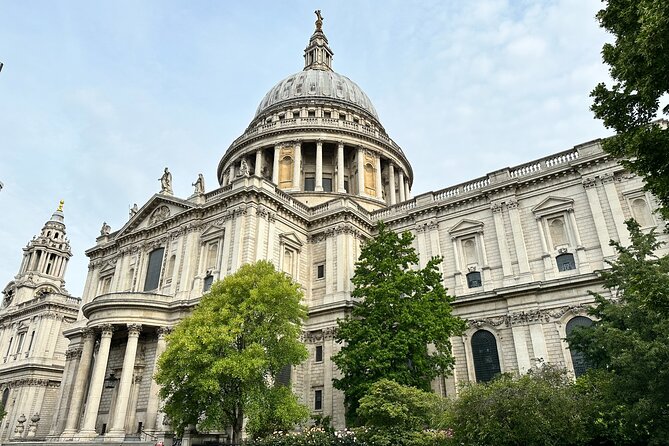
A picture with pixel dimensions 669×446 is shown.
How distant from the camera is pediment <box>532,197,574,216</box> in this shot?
99.5ft

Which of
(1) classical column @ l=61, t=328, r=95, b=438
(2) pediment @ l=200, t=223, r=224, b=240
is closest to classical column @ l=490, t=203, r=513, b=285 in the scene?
(2) pediment @ l=200, t=223, r=224, b=240

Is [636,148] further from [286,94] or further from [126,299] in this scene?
[286,94]

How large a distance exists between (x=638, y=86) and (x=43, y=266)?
79350 mm

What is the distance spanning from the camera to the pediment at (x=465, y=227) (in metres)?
33.2

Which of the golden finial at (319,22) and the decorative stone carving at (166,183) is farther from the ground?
the golden finial at (319,22)

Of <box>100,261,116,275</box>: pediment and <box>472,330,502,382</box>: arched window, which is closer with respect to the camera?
<box>472,330,502,382</box>: arched window

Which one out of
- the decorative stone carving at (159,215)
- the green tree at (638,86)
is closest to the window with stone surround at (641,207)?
the green tree at (638,86)

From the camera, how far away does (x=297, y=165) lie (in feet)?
158

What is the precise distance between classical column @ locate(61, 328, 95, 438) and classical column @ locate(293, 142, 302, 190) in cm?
2278

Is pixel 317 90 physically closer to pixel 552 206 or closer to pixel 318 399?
pixel 552 206

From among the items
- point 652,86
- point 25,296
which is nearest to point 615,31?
point 652,86

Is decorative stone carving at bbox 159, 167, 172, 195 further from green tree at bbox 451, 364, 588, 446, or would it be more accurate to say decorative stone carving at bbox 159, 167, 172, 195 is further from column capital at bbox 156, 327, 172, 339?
green tree at bbox 451, 364, 588, 446

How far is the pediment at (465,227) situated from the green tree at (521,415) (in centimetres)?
1907

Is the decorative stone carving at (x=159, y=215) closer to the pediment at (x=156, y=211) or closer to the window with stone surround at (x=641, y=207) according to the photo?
the pediment at (x=156, y=211)
